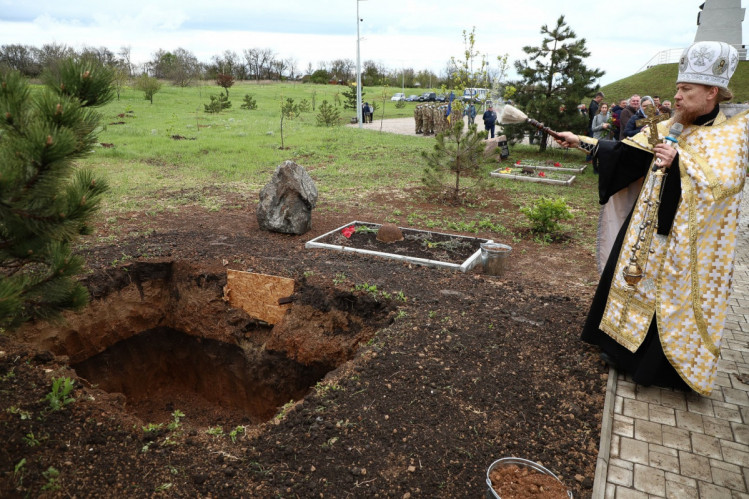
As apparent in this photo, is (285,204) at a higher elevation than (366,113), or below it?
below

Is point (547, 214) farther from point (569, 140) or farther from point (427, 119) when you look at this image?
point (427, 119)

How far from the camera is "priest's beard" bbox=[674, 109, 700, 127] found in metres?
A: 3.55

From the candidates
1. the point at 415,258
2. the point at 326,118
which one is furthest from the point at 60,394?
the point at 326,118

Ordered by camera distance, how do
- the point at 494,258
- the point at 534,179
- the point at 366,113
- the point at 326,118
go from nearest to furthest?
the point at 494,258
the point at 534,179
the point at 326,118
the point at 366,113

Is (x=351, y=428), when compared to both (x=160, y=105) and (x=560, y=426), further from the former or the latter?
(x=160, y=105)

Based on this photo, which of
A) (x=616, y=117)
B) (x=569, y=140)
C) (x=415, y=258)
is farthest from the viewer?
(x=616, y=117)

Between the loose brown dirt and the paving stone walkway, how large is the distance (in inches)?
5.4

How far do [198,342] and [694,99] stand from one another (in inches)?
229

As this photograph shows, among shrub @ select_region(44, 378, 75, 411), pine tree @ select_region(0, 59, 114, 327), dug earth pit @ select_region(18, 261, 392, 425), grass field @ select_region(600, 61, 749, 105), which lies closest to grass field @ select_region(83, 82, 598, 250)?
dug earth pit @ select_region(18, 261, 392, 425)

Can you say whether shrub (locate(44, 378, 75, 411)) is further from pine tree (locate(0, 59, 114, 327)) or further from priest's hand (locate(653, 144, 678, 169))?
priest's hand (locate(653, 144, 678, 169))

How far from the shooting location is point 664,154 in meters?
3.46

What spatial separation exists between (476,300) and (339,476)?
2709mm

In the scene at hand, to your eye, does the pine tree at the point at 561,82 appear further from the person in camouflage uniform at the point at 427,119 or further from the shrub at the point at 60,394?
the shrub at the point at 60,394

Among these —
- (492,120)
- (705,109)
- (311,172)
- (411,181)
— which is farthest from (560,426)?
(492,120)
